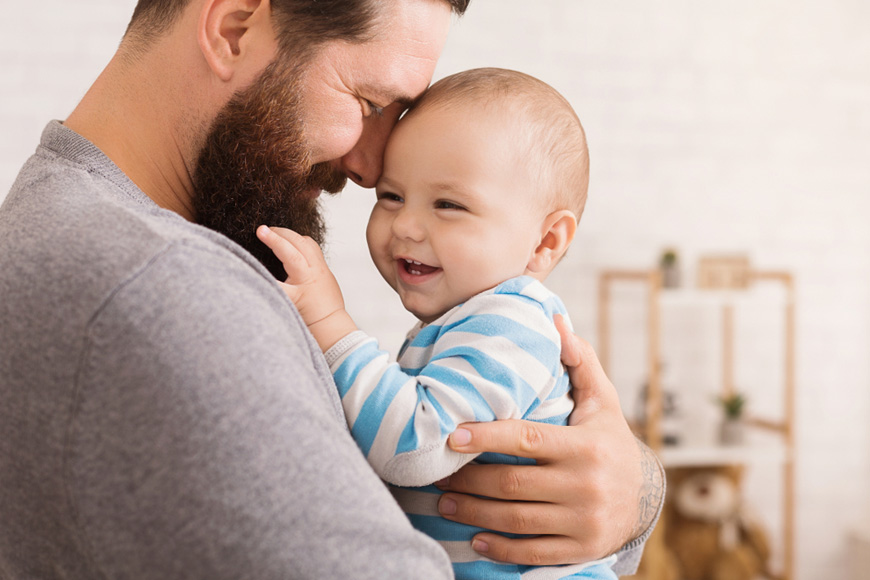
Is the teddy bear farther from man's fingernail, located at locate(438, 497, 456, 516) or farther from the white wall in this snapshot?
man's fingernail, located at locate(438, 497, 456, 516)

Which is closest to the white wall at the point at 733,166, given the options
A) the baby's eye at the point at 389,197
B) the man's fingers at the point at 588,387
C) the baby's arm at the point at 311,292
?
the baby's eye at the point at 389,197

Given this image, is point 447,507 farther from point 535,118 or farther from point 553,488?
point 535,118

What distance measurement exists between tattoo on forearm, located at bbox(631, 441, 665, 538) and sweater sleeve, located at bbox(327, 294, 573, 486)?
0.27m

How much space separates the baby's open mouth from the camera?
3.89 feet

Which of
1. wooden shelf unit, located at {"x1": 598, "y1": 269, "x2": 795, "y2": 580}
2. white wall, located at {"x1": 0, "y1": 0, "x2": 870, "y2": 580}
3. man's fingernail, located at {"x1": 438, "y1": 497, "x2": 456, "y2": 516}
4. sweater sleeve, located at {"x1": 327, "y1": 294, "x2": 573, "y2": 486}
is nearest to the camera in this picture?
sweater sleeve, located at {"x1": 327, "y1": 294, "x2": 573, "y2": 486}

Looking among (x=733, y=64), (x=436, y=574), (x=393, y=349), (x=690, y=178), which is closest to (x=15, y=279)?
(x=436, y=574)

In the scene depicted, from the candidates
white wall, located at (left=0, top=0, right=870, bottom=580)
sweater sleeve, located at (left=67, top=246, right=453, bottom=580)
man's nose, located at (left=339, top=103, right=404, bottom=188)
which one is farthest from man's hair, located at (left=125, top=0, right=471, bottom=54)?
white wall, located at (left=0, top=0, right=870, bottom=580)

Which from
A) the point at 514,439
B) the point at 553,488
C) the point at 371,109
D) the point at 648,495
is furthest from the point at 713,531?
Result: the point at 371,109

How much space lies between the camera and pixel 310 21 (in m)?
1.08

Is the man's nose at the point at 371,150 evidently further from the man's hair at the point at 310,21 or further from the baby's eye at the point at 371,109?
the man's hair at the point at 310,21

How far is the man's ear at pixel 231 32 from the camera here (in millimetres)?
1054

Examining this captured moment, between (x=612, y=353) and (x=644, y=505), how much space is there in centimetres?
254

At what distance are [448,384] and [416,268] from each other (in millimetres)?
266

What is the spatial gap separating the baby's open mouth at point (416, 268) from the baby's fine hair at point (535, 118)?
21cm
